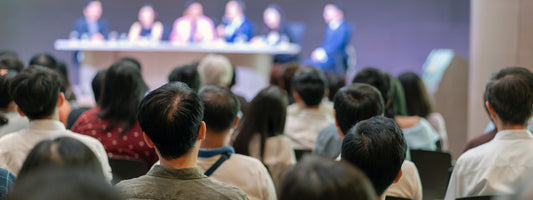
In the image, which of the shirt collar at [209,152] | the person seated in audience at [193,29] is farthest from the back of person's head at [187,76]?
the person seated in audience at [193,29]

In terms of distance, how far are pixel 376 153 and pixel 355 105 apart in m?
0.93

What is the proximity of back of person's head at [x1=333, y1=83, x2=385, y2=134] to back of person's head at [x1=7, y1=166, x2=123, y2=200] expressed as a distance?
184 centimetres

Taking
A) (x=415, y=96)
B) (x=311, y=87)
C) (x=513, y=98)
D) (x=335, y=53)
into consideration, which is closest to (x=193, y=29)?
(x=335, y=53)

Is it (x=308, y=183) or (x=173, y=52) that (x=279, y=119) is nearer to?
(x=308, y=183)

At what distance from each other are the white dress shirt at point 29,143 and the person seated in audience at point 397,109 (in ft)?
5.28

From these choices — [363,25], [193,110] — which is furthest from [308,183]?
[363,25]

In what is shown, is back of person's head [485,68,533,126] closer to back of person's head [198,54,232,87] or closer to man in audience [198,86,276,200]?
man in audience [198,86,276,200]

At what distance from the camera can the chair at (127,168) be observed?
2471mm

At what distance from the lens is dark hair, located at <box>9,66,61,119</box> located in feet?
8.04

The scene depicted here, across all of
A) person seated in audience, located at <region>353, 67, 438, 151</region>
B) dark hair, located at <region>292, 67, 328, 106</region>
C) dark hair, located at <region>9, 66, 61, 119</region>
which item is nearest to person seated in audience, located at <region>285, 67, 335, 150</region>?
dark hair, located at <region>292, 67, 328, 106</region>

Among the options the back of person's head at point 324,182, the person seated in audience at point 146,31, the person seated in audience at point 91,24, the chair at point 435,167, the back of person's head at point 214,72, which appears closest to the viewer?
the back of person's head at point 324,182

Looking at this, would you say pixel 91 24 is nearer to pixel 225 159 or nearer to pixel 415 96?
pixel 415 96

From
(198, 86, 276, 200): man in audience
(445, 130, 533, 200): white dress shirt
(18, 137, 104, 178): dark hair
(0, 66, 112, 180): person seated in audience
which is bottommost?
(445, 130, 533, 200): white dress shirt

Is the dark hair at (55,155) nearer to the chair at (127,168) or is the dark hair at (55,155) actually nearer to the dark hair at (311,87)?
the chair at (127,168)
